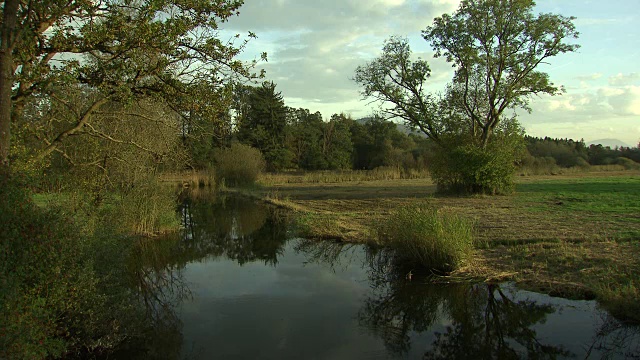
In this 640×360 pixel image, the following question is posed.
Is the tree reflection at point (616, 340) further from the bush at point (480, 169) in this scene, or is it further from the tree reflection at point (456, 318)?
the bush at point (480, 169)

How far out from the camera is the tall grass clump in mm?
9484

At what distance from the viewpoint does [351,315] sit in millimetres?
8102

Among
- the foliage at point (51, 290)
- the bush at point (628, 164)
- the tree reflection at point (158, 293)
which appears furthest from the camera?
the bush at point (628, 164)

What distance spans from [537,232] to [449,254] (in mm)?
4004

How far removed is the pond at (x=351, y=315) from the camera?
21.4 ft

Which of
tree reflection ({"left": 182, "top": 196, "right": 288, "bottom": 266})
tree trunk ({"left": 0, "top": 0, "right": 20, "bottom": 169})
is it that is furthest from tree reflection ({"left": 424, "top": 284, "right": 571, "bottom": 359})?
tree trunk ({"left": 0, "top": 0, "right": 20, "bottom": 169})

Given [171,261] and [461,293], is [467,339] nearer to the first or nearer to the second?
[461,293]

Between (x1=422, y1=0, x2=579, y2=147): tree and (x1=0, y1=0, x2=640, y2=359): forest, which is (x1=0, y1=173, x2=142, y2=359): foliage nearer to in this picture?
(x1=0, y1=0, x2=640, y2=359): forest

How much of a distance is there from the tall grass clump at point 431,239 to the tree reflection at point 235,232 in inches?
157

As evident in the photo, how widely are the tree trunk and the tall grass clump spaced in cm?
811

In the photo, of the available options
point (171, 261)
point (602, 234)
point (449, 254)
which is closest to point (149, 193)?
point (171, 261)

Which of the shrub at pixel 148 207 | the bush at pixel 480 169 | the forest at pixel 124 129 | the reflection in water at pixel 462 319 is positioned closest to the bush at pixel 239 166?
the forest at pixel 124 129

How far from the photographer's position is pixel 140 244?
14367mm

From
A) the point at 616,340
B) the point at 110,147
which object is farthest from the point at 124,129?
the point at 616,340
